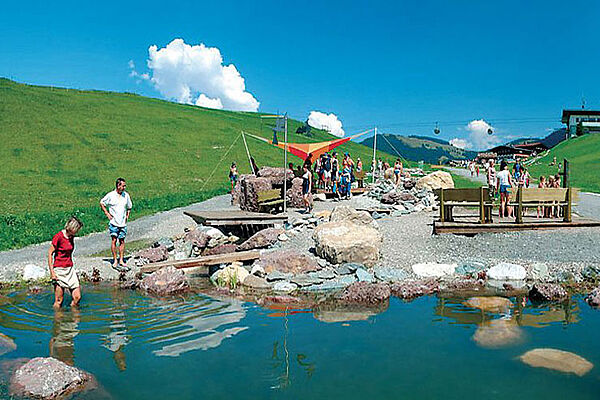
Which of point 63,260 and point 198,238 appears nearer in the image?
point 63,260

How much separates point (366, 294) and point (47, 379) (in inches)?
232

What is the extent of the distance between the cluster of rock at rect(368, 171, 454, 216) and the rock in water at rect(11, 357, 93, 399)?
12.6 m

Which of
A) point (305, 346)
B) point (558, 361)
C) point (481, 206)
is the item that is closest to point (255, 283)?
point (305, 346)

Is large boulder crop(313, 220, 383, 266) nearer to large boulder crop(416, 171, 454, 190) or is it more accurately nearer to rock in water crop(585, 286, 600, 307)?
rock in water crop(585, 286, 600, 307)

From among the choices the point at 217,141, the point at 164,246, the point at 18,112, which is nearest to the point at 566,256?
the point at 164,246

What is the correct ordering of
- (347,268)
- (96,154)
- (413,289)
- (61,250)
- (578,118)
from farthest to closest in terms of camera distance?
(578,118)
(96,154)
(347,268)
(413,289)
(61,250)

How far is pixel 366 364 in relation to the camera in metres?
6.57

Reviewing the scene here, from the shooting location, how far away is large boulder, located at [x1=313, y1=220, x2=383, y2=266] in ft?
38.4

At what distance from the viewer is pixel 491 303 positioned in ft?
29.7

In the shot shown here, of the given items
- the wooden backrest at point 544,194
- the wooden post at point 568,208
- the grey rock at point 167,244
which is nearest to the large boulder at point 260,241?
the grey rock at point 167,244

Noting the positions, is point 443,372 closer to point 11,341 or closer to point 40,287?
point 11,341

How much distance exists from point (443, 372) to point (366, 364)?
104 centimetres

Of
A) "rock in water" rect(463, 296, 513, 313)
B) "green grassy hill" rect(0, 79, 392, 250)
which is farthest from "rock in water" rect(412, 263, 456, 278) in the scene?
"green grassy hill" rect(0, 79, 392, 250)

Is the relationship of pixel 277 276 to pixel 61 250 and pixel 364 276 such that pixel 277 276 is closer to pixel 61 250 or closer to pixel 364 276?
pixel 364 276
